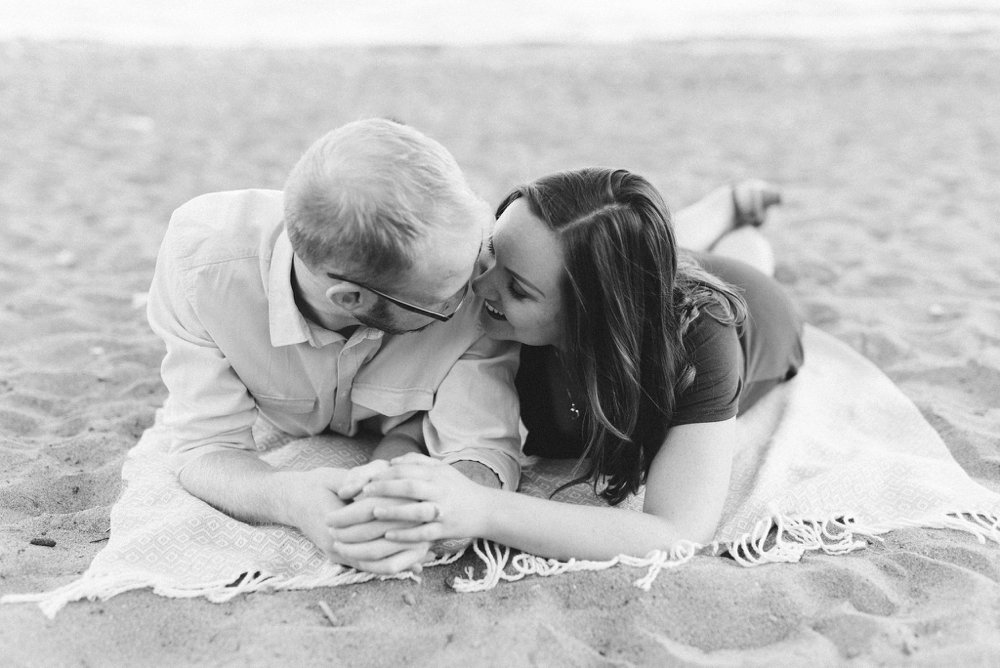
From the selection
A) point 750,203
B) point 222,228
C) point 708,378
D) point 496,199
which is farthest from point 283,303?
point 496,199

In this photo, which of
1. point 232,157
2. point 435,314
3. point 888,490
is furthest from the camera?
point 232,157

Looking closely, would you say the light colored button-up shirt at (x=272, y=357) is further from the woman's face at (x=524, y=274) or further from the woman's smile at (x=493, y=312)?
the woman's face at (x=524, y=274)

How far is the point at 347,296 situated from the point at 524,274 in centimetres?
45

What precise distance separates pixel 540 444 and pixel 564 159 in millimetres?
4007

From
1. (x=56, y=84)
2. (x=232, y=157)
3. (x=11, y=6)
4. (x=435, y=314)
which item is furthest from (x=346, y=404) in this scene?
(x=11, y=6)

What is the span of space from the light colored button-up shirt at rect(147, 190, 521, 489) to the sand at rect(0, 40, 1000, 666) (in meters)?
0.42

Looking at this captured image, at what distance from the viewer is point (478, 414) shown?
2551 millimetres

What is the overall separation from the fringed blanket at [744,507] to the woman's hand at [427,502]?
0.58 feet

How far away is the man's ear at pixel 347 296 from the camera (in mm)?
2151

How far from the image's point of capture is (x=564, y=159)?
6.57 m

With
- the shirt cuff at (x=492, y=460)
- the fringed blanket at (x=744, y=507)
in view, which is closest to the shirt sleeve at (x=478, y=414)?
the shirt cuff at (x=492, y=460)

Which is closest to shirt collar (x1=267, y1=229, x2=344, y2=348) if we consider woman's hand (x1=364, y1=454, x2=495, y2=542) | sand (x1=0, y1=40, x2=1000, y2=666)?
woman's hand (x1=364, y1=454, x2=495, y2=542)

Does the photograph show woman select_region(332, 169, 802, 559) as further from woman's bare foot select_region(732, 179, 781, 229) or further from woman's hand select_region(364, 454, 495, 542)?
woman's bare foot select_region(732, 179, 781, 229)

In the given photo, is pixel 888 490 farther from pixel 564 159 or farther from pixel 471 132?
pixel 471 132
